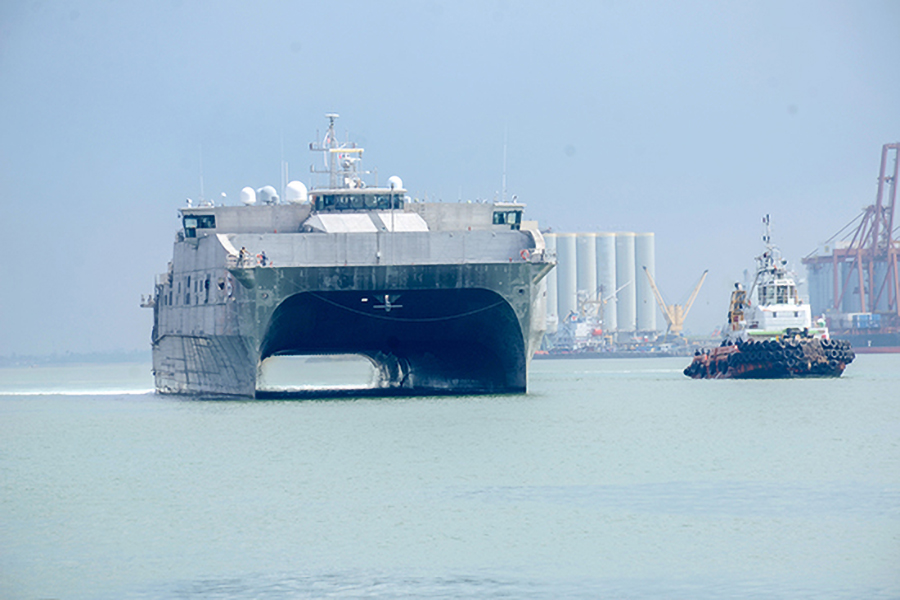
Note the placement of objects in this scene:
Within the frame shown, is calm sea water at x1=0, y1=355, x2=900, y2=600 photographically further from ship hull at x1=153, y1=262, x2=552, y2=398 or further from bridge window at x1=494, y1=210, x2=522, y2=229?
bridge window at x1=494, y1=210, x2=522, y2=229

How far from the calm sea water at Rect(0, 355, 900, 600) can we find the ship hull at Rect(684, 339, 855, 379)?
27.8m

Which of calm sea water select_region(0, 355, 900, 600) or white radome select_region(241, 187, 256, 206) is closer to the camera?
calm sea water select_region(0, 355, 900, 600)

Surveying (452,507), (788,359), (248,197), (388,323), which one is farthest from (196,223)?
(788,359)

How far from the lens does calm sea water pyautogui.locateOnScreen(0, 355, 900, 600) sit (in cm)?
1797

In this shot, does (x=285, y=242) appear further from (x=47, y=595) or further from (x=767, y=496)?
(x=47, y=595)

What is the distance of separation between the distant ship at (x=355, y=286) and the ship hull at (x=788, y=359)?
23.2 meters

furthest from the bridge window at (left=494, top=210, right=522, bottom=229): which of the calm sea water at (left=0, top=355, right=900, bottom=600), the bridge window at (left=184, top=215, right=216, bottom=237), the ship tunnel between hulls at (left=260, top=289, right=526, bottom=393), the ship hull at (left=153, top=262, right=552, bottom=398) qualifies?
the bridge window at (left=184, top=215, right=216, bottom=237)

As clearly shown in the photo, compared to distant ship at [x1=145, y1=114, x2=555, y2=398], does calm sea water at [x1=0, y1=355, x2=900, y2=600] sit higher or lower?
lower

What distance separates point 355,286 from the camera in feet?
144

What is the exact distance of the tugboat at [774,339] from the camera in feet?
237

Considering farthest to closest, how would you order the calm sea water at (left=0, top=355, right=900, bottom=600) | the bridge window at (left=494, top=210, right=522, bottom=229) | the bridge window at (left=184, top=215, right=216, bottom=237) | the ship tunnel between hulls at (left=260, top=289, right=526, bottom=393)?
1. the bridge window at (left=494, top=210, right=522, bottom=229)
2. the bridge window at (left=184, top=215, right=216, bottom=237)
3. the ship tunnel between hulls at (left=260, top=289, right=526, bottom=393)
4. the calm sea water at (left=0, top=355, right=900, bottom=600)

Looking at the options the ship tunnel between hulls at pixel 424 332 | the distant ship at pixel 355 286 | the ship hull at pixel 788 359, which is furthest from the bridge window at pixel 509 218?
the ship hull at pixel 788 359

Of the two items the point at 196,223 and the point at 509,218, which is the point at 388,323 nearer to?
the point at 509,218

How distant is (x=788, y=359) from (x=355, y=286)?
35635 mm
